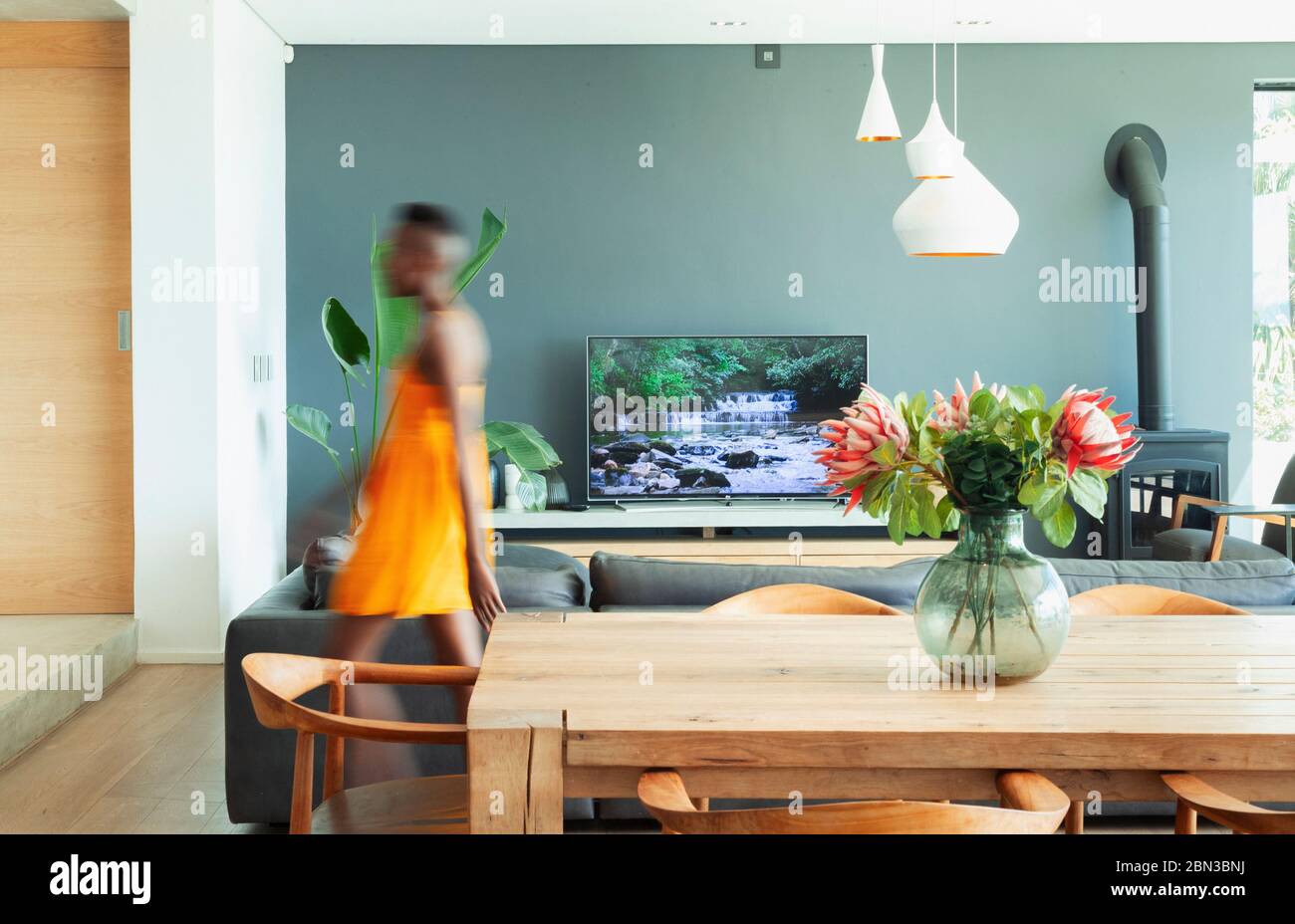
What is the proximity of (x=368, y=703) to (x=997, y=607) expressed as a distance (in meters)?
1.61

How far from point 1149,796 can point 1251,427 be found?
526 cm

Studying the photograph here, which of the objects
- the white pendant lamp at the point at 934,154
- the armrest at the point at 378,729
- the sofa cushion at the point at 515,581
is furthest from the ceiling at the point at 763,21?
the armrest at the point at 378,729

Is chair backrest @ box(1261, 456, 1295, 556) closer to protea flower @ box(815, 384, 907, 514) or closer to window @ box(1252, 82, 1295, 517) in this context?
window @ box(1252, 82, 1295, 517)

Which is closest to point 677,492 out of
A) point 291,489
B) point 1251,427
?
point 291,489

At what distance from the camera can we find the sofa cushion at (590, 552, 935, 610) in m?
2.80

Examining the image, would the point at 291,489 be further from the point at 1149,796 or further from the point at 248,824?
the point at 1149,796

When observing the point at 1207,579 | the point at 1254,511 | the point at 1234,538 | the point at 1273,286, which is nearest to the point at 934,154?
the point at 1207,579

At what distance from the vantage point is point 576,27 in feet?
18.7

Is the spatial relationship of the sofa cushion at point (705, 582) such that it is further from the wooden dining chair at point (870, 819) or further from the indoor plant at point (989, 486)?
the wooden dining chair at point (870, 819)

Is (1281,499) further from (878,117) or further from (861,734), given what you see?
(861,734)

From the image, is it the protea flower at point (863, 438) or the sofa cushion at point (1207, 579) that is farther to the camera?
the sofa cushion at point (1207, 579)

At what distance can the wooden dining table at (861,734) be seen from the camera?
1.54m

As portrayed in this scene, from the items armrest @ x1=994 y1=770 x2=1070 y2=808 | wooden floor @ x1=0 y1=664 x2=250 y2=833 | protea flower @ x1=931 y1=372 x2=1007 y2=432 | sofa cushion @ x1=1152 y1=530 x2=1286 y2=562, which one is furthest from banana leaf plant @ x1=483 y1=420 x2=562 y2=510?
armrest @ x1=994 y1=770 x2=1070 y2=808

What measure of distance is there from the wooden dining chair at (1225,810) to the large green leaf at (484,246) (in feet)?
14.1
